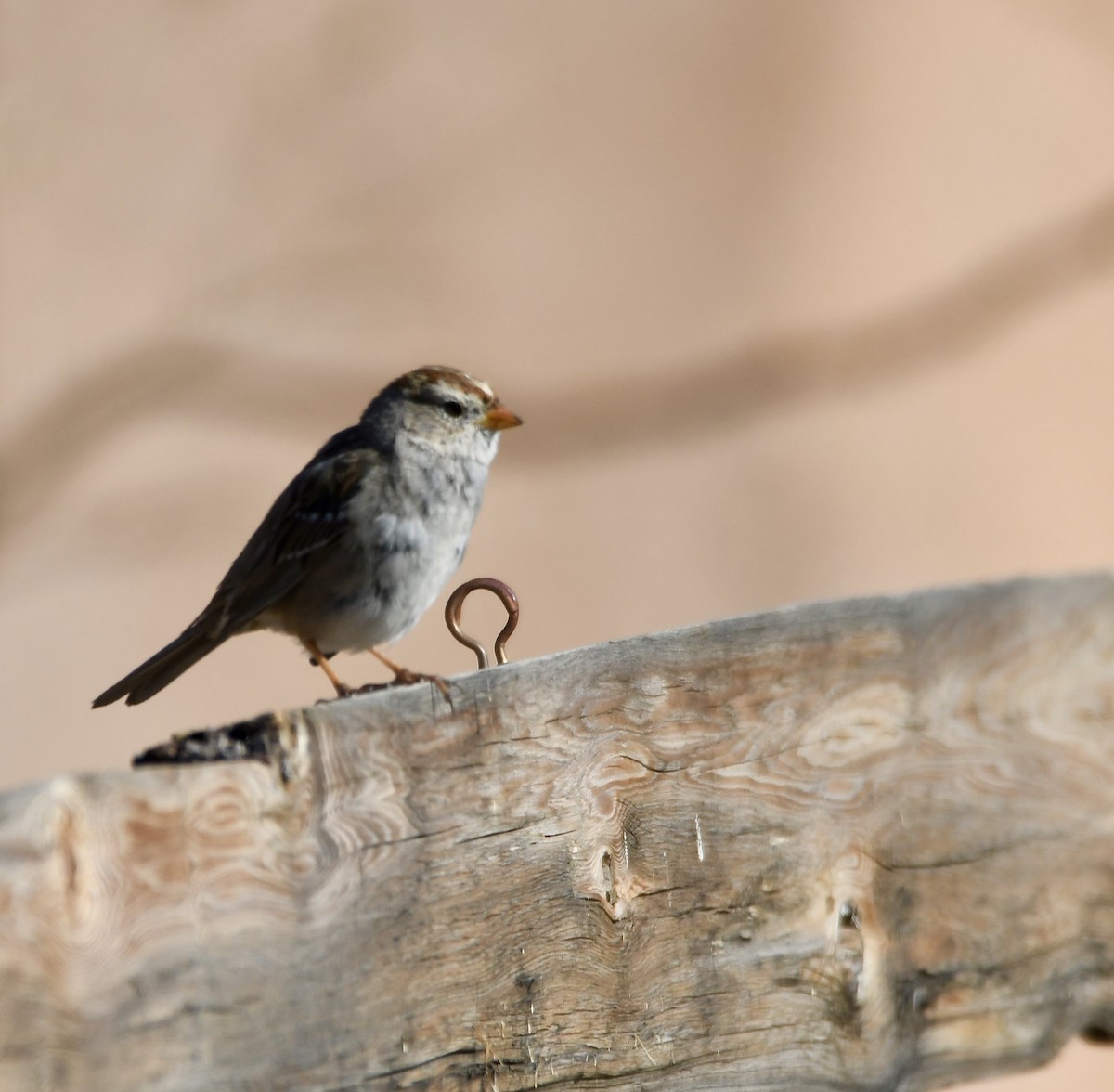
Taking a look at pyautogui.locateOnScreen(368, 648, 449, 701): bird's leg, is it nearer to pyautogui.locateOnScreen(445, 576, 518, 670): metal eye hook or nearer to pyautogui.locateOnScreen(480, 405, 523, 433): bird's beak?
pyautogui.locateOnScreen(445, 576, 518, 670): metal eye hook

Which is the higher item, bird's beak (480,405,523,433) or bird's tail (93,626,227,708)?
bird's beak (480,405,523,433)

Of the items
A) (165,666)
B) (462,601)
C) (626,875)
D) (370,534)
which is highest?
(370,534)

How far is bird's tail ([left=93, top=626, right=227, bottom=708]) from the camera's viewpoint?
3.15 meters

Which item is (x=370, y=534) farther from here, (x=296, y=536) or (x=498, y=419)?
(x=498, y=419)

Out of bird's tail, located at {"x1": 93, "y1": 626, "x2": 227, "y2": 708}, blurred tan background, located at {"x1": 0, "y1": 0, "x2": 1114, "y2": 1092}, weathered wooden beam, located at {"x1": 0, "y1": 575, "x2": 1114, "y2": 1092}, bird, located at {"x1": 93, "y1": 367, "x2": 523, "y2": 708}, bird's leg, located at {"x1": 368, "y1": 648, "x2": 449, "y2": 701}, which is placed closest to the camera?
weathered wooden beam, located at {"x1": 0, "y1": 575, "x2": 1114, "y2": 1092}

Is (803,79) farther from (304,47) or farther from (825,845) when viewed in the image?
(825,845)

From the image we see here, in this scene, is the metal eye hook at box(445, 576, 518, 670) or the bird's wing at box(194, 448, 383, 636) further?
the bird's wing at box(194, 448, 383, 636)

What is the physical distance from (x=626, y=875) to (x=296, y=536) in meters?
1.69

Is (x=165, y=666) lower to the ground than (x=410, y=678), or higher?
higher

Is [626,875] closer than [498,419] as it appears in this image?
Yes

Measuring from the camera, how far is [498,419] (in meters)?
3.49

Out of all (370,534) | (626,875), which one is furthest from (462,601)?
(370,534)

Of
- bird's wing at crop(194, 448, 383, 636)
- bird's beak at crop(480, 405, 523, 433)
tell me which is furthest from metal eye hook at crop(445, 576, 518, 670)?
bird's beak at crop(480, 405, 523, 433)

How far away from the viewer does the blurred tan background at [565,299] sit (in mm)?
4965
